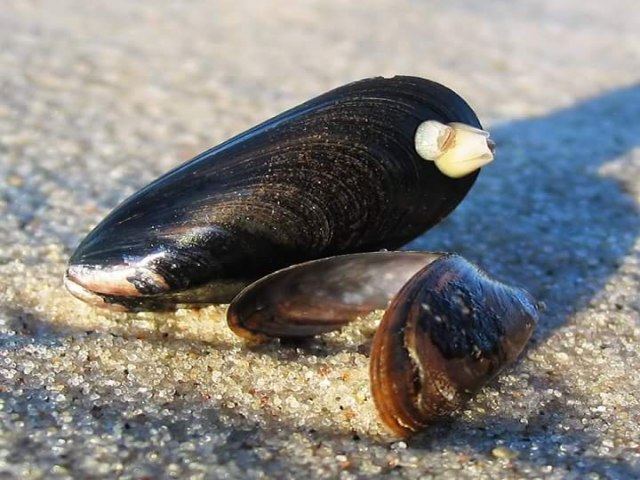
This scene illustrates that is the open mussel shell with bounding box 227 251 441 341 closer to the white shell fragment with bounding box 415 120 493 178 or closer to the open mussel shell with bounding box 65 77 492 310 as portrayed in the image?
the open mussel shell with bounding box 65 77 492 310

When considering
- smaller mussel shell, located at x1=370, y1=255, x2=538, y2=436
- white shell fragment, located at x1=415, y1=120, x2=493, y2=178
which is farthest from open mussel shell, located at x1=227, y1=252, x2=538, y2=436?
white shell fragment, located at x1=415, y1=120, x2=493, y2=178

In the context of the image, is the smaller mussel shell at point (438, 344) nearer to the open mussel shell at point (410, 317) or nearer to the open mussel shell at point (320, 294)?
the open mussel shell at point (410, 317)

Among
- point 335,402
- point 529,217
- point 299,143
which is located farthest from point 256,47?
point 335,402

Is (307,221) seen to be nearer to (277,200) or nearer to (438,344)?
(277,200)

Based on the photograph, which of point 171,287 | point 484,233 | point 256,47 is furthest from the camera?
point 256,47

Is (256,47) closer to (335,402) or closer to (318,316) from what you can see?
(318,316)

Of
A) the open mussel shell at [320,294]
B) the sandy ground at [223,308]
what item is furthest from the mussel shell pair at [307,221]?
the sandy ground at [223,308]

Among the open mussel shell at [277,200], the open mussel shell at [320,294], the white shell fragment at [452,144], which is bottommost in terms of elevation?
the open mussel shell at [320,294]
